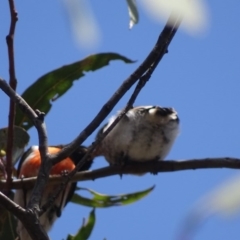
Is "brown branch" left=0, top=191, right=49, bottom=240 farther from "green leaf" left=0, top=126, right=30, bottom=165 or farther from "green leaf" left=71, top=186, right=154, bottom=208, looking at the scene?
"green leaf" left=71, top=186, right=154, bottom=208

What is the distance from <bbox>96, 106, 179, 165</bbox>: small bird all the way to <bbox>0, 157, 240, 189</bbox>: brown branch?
0.27ft

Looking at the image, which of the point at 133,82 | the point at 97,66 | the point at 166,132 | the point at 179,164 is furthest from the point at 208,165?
the point at 166,132

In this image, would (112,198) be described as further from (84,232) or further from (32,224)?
(32,224)

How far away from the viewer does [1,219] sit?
286cm

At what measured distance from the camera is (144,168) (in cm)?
311

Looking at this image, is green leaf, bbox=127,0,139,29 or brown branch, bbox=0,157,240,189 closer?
green leaf, bbox=127,0,139,29

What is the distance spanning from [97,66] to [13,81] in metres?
1.30

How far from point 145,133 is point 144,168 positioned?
23 centimetres

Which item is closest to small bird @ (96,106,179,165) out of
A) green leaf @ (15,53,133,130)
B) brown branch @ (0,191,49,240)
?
green leaf @ (15,53,133,130)

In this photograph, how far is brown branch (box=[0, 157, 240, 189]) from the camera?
1.85 m

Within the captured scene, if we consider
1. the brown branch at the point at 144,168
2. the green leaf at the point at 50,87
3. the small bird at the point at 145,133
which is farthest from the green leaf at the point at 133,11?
the small bird at the point at 145,133

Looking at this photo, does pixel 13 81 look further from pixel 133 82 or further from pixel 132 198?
pixel 132 198

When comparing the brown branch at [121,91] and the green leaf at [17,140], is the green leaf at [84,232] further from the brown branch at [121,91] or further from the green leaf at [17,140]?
the brown branch at [121,91]

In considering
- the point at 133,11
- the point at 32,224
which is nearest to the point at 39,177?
the point at 32,224
